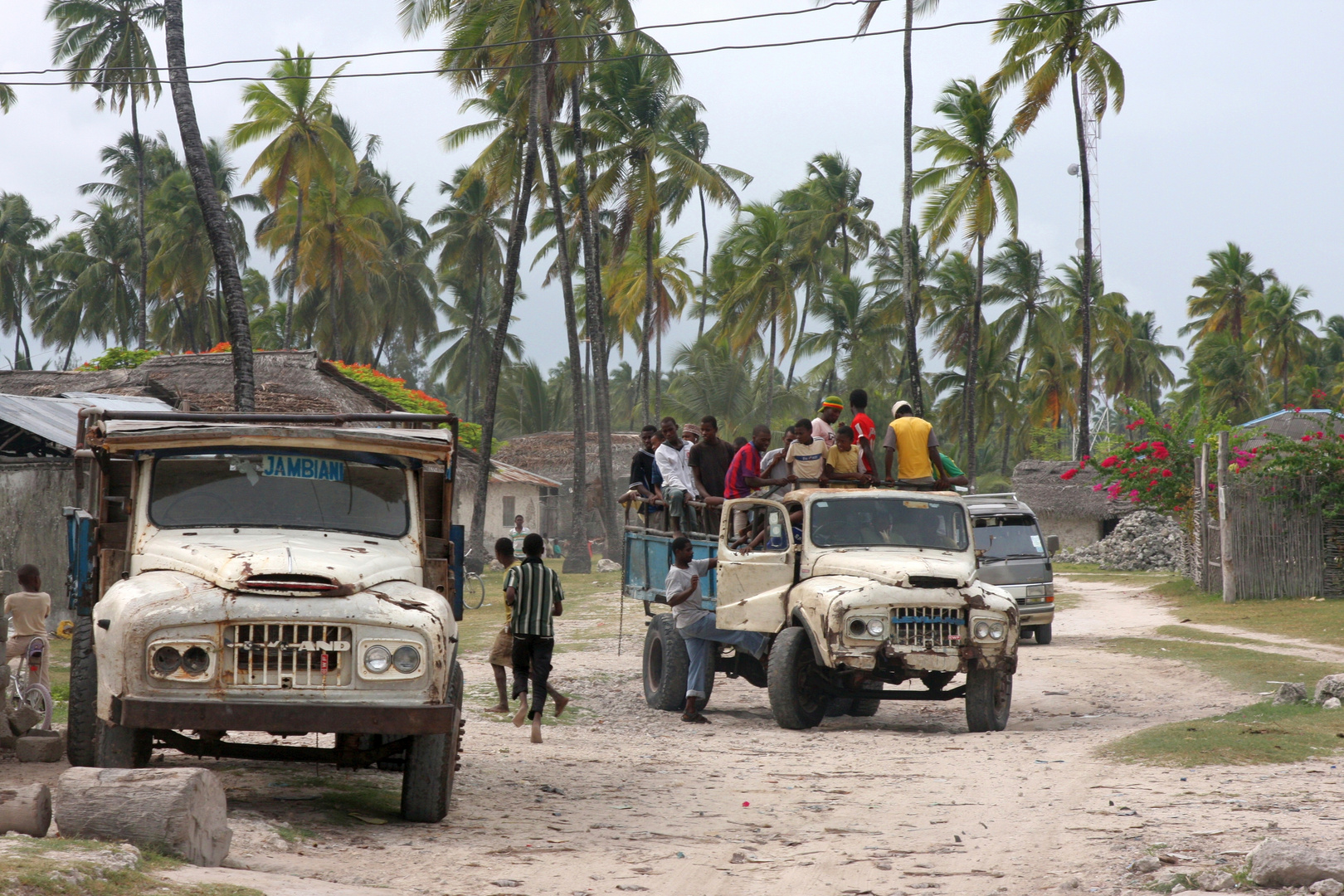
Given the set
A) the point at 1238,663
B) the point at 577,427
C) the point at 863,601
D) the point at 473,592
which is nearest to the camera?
the point at 863,601

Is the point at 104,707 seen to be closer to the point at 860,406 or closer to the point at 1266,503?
the point at 860,406

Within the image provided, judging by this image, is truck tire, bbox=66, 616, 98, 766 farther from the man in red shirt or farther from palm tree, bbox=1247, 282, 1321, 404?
palm tree, bbox=1247, 282, 1321, 404

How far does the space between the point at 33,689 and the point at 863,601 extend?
20.1 ft

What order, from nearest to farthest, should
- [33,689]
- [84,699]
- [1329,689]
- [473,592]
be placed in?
[84,699] < [33,689] < [1329,689] < [473,592]

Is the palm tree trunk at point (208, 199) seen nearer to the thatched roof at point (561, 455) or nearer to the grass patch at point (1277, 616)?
the grass patch at point (1277, 616)

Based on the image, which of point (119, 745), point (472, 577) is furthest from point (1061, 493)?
point (119, 745)

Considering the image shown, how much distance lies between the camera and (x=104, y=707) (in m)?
6.74

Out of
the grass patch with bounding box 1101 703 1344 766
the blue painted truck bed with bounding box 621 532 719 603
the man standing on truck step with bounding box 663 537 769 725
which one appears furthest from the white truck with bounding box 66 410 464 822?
the grass patch with bounding box 1101 703 1344 766

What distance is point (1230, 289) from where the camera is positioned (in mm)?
70750

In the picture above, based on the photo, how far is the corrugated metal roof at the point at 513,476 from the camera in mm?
45000

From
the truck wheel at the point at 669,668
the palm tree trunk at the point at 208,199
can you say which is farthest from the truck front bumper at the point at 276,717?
the palm tree trunk at the point at 208,199

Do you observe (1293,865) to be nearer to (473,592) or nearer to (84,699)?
(84,699)

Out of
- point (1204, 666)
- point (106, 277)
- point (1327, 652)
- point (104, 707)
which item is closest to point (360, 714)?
point (104, 707)

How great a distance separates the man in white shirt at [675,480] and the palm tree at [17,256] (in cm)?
6392
